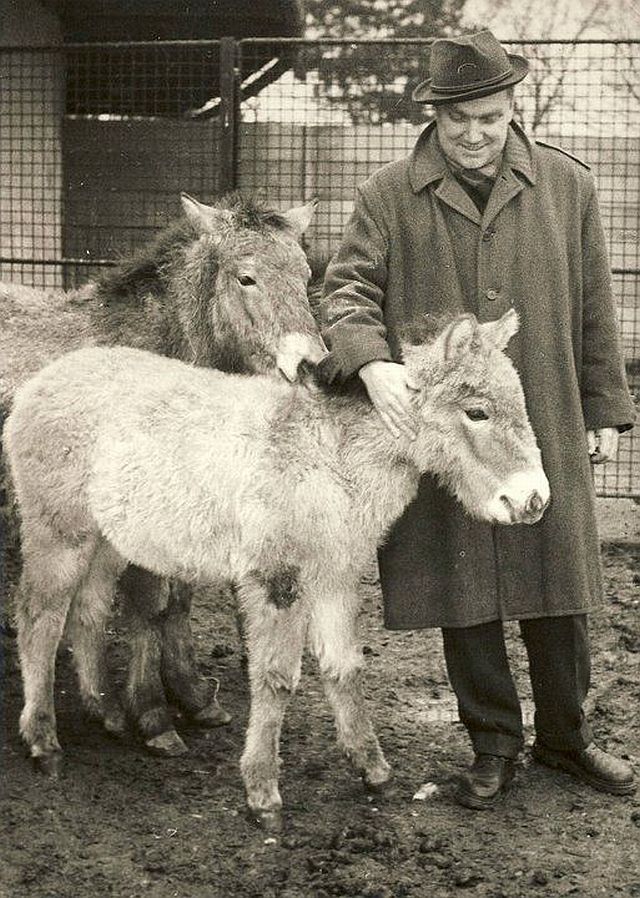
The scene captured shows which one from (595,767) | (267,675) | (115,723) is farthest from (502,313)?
(115,723)

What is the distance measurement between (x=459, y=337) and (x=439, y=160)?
86 cm

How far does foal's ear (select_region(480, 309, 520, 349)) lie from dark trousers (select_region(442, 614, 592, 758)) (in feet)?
3.82

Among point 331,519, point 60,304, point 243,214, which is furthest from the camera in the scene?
point 60,304

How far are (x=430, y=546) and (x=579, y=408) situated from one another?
0.78 m

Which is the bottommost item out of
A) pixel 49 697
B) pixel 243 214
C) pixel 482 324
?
pixel 49 697

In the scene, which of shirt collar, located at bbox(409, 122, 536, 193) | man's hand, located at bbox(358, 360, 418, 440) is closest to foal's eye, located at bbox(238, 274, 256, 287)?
shirt collar, located at bbox(409, 122, 536, 193)

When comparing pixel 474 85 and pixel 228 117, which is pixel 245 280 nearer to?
pixel 474 85

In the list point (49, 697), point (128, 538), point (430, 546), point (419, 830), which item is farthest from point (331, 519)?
point (49, 697)

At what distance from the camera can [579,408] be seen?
4.62 metres

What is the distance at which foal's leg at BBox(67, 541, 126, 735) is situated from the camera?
518 centimetres

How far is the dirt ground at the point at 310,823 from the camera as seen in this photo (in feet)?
13.1

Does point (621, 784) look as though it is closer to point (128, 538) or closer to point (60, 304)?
point (128, 538)

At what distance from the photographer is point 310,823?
175 inches

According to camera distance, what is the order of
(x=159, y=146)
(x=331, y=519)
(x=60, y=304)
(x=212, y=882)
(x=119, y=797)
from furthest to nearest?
1. (x=159, y=146)
2. (x=60, y=304)
3. (x=119, y=797)
4. (x=331, y=519)
5. (x=212, y=882)
